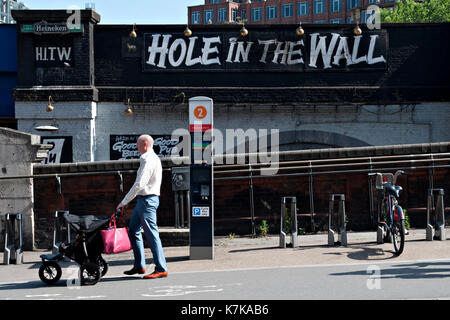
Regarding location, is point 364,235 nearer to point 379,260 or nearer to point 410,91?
point 379,260

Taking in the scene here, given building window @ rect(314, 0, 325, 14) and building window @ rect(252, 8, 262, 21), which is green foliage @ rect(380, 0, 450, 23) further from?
building window @ rect(252, 8, 262, 21)

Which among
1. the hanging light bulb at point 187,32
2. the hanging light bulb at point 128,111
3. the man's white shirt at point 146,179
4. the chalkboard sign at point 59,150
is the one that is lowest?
the man's white shirt at point 146,179

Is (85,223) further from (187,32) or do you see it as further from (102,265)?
(187,32)

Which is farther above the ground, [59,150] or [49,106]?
[49,106]

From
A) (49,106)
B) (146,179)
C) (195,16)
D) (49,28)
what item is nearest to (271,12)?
(195,16)

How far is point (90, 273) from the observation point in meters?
8.46

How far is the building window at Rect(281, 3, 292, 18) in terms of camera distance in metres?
96.8

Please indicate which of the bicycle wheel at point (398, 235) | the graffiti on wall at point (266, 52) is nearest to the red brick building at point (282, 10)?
the graffiti on wall at point (266, 52)

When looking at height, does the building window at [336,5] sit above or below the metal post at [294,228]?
above

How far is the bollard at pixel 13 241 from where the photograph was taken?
1125 centimetres

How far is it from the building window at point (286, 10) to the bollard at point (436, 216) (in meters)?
88.5

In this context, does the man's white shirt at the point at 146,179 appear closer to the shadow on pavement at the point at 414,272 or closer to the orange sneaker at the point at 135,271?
the orange sneaker at the point at 135,271

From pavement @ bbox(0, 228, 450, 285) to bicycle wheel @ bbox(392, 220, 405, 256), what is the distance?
0.12 meters

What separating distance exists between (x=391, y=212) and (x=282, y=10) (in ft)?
298
